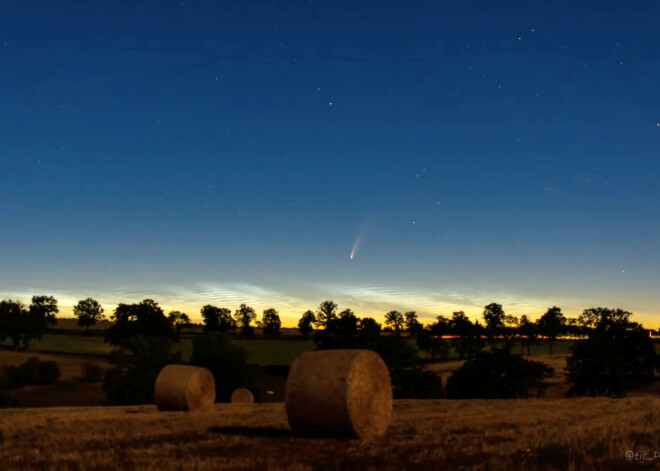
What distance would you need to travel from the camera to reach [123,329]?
11431 cm

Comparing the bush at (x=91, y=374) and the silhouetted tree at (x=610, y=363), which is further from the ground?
the silhouetted tree at (x=610, y=363)

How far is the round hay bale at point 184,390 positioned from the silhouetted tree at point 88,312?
14411 centimetres

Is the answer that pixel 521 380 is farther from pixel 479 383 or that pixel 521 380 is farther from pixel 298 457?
pixel 298 457

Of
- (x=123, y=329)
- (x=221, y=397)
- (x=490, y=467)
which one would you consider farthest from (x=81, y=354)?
(x=490, y=467)

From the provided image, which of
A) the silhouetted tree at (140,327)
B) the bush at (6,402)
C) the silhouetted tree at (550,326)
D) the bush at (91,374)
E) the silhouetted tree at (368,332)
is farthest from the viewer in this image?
the silhouetted tree at (550,326)

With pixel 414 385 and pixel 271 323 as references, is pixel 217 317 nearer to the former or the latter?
pixel 271 323

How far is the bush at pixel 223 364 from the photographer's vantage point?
5378 cm

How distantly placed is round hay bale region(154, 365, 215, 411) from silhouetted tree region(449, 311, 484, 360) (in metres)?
85.1

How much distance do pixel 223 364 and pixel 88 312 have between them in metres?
128

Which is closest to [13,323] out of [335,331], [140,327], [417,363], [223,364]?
[140,327]

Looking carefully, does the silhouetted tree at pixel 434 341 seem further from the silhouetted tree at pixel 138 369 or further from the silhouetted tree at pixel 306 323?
the silhouetted tree at pixel 138 369

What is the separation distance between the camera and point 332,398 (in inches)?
659

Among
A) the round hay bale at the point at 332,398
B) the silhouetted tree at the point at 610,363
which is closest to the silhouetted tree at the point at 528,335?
the silhouetted tree at the point at 610,363

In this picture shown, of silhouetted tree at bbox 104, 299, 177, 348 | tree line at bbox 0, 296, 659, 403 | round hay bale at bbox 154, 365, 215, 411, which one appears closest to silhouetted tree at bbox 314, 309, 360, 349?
tree line at bbox 0, 296, 659, 403
